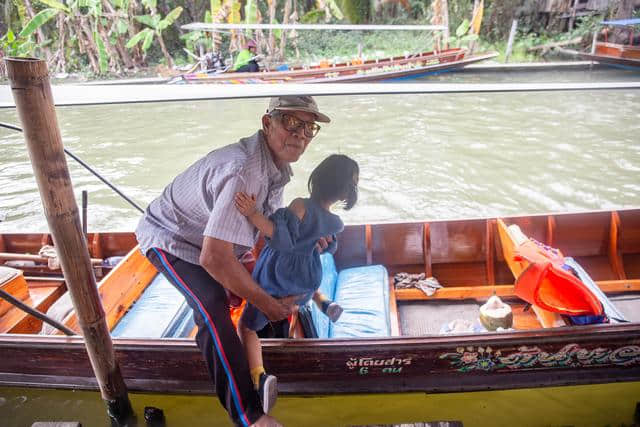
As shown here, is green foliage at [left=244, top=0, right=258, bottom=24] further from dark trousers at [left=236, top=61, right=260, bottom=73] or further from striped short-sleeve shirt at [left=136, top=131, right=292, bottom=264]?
striped short-sleeve shirt at [left=136, top=131, right=292, bottom=264]

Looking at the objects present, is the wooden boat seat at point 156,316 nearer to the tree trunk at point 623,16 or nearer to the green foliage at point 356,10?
the tree trunk at point 623,16

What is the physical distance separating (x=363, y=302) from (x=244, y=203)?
65.3 inches

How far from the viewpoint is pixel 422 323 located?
10.2ft

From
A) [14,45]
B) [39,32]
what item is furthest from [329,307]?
[39,32]

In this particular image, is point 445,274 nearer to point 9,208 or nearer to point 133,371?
→ point 133,371

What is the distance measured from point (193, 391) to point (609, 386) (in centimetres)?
240

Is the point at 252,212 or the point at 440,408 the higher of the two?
the point at 252,212

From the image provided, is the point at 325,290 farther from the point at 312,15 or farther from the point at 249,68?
the point at 312,15

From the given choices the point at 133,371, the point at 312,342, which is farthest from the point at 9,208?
the point at 312,342

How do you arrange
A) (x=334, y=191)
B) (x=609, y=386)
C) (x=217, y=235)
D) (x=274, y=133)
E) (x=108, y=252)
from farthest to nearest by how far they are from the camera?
(x=108, y=252)
(x=609, y=386)
(x=334, y=191)
(x=274, y=133)
(x=217, y=235)

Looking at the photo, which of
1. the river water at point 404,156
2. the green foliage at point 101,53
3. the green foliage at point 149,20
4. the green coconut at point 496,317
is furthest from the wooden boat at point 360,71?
the green coconut at point 496,317

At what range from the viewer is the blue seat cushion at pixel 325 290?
2.69 meters

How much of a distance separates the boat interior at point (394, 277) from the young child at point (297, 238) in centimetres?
53

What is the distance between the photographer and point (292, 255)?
1979 millimetres
